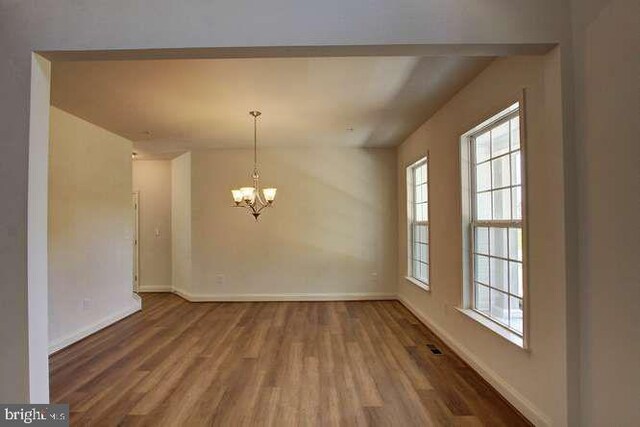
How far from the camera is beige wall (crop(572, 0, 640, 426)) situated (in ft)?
5.22

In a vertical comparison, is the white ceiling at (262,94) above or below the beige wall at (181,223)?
above

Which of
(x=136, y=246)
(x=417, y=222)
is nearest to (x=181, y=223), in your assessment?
(x=136, y=246)

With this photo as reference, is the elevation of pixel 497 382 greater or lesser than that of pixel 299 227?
lesser

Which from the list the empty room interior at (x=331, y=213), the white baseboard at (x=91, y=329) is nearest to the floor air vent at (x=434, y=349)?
the empty room interior at (x=331, y=213)

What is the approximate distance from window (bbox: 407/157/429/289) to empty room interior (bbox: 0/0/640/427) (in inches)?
1.9

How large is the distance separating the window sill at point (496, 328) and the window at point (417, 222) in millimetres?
1603

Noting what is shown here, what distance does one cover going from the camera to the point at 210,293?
6.11 metres

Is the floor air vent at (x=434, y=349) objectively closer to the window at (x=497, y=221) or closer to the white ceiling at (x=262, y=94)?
the window at (x=497, y=221)

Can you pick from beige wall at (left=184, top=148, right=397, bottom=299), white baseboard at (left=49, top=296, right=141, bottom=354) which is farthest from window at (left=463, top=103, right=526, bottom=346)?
white baseboard at (left=49, top=296, right=141, bottom=354)

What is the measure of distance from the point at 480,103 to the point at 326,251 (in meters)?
3.66

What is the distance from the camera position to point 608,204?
5.65 ft

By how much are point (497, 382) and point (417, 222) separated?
9.51ft

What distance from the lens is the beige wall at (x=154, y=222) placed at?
707 cm

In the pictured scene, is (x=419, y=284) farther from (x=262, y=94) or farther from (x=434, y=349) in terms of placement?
(x=262, y=94)
